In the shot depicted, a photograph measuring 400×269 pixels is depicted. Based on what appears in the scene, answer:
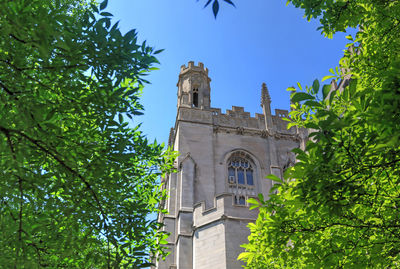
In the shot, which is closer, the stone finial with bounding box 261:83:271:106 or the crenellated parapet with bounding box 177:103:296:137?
the crenellated parapet with bounding box 177:103:296:137

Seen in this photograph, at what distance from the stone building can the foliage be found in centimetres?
1122

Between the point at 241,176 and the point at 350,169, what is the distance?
20.6m

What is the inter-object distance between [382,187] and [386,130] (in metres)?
1.97

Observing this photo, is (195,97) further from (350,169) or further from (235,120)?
(350,169)

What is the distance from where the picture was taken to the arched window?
24.1 meters

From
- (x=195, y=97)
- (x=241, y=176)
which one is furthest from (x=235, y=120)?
(x=241, y=176)

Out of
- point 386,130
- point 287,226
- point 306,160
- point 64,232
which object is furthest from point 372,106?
point 64,232

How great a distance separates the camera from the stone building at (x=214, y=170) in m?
17.2

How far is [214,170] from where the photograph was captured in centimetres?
2414

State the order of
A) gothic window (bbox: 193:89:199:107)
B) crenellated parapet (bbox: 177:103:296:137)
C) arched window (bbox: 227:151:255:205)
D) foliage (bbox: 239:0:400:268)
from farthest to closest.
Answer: gothic window (bbox: 193:89:199:107) → crenellated parapet (bbox: 177:103:296:137) → arched window (bbox: 227:151:255:205) → foliage (bbox: 239:0:400:268)

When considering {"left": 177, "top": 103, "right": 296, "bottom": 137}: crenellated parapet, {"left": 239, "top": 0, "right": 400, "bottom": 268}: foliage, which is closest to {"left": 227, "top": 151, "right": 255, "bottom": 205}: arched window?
{"left": 177, "top": 103, "right": 296, "bottom": 137}: crenellated parapet

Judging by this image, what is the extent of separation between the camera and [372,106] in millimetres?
3672

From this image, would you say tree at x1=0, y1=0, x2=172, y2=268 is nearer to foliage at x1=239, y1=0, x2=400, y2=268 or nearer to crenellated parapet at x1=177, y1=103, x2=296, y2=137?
foliage at x1=239, y1=0, x2=400, y2=268

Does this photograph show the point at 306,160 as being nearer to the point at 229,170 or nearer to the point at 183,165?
the point at 183,165
